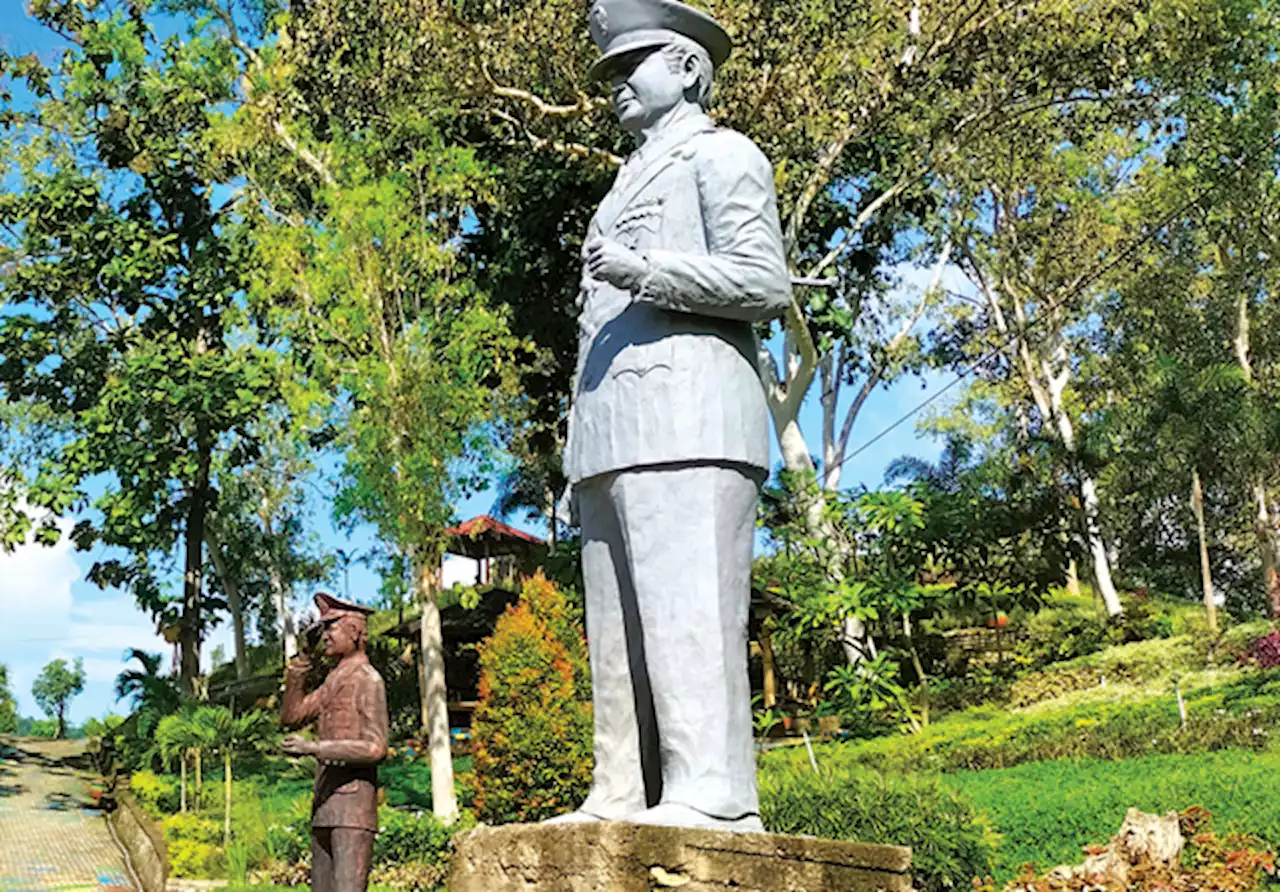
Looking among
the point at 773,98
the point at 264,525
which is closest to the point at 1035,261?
the point at 773,98

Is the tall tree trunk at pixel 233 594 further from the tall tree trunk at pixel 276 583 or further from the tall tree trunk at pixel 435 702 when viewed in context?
the tall tree trunk at pixel 435 702

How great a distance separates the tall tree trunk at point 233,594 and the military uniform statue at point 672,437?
2535cm

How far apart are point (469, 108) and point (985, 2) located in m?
6.93

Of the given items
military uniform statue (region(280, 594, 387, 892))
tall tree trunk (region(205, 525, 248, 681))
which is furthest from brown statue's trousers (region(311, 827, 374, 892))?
tall tree trunk (region(205, 525, 248, 681))

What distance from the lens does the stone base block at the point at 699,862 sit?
120 inches

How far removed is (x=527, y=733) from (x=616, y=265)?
10.4 metres

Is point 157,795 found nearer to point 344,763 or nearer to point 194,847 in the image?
point 194,847

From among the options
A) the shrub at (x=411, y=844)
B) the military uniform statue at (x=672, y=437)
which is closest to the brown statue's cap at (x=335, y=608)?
the military uniform statue at (x=672, y=437)

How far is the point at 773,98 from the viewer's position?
16500 millimetres

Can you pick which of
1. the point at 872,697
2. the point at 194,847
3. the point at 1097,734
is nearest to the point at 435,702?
the point at 194,847

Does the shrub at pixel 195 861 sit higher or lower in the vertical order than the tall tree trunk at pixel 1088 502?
lower

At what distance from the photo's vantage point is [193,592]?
21.4 metres

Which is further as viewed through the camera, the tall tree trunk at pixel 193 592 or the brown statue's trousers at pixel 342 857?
the tall tree trunk at pixel 193 592

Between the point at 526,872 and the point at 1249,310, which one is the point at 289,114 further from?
the point at 1249,310
